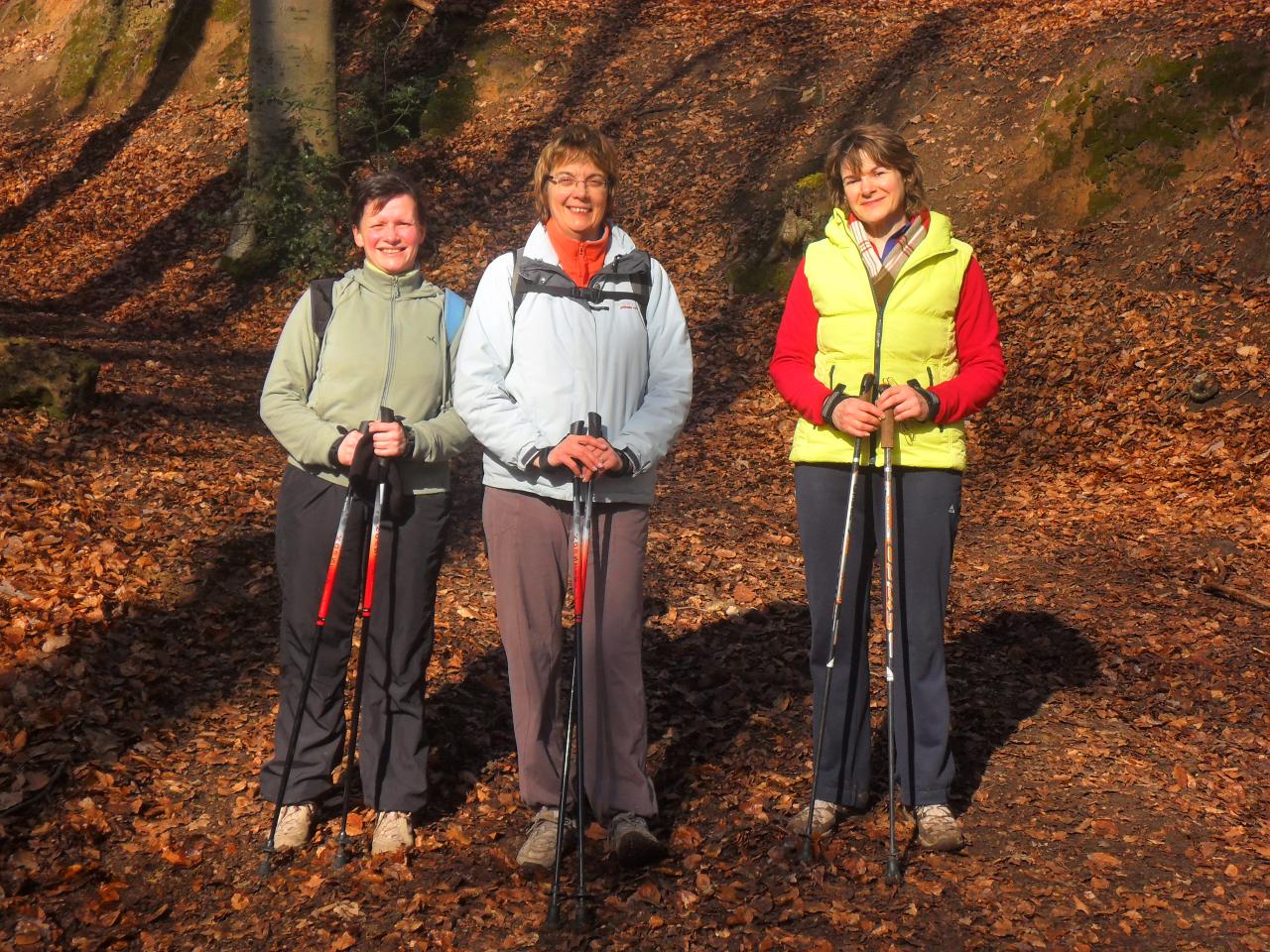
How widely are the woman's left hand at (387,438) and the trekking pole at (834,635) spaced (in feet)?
5.05

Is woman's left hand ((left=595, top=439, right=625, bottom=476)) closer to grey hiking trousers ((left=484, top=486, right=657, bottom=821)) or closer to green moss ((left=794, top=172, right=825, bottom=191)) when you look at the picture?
grey hiking trousers ((left=484, top=486, right=657, bottom=821))

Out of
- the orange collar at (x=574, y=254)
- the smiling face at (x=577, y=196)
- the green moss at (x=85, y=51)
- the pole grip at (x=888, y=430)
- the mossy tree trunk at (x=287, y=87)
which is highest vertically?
the green moss at (x=85, y=51)

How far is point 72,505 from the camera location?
697cm

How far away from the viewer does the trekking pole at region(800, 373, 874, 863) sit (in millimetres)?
4113

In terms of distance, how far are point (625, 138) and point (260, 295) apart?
5.05 metres

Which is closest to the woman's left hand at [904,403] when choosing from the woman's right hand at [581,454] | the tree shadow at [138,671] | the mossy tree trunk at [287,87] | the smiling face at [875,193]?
the smiling face at [875,193]

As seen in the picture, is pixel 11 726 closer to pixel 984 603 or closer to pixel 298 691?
pixel 298 691

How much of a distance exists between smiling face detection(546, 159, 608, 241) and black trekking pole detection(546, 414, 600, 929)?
65 centimetres

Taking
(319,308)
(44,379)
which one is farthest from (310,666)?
(44,379)

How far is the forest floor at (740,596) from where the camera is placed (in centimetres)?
413

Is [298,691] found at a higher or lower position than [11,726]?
higher

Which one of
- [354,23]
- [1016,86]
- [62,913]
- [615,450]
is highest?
[354,23]

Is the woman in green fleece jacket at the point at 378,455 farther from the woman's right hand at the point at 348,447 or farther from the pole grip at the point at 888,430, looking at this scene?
the pole grip at the point at 888,430

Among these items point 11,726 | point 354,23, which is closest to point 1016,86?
point 354,23
